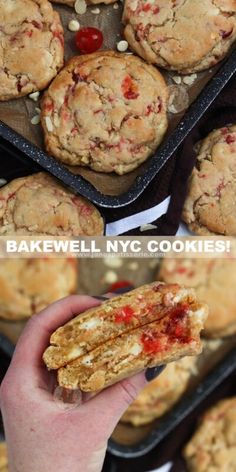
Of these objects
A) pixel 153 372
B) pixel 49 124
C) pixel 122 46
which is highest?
pixel 122 46

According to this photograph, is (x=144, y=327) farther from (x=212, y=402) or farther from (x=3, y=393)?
(x=212, y=402)

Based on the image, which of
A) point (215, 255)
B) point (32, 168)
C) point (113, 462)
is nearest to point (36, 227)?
point (32, 168)

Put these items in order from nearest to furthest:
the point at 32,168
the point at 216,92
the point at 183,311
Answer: the point at 183,311
the point at 216,92
the point at 32,168

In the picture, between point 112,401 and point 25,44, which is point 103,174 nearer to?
point 25,44

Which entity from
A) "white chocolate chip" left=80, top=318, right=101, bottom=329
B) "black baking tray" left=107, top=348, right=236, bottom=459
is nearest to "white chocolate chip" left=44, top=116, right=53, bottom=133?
"white chocolate chip" left=80, top=318, right=101, bottom=329

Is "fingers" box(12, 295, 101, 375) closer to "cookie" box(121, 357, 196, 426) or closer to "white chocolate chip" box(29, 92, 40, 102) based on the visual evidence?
"cookie" box(121, 357, 196, 426)

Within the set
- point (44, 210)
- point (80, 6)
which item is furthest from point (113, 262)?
point (80, 6)

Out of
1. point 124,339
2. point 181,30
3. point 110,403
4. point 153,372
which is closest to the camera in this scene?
point 124,339

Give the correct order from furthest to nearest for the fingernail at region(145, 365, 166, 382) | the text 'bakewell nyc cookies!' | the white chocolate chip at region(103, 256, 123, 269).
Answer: the white chocolate chip at region(103, 256, 123, 269), the fingernail at region(145, 365, 166, 382), the text 'bakewell nyc cookies!'
